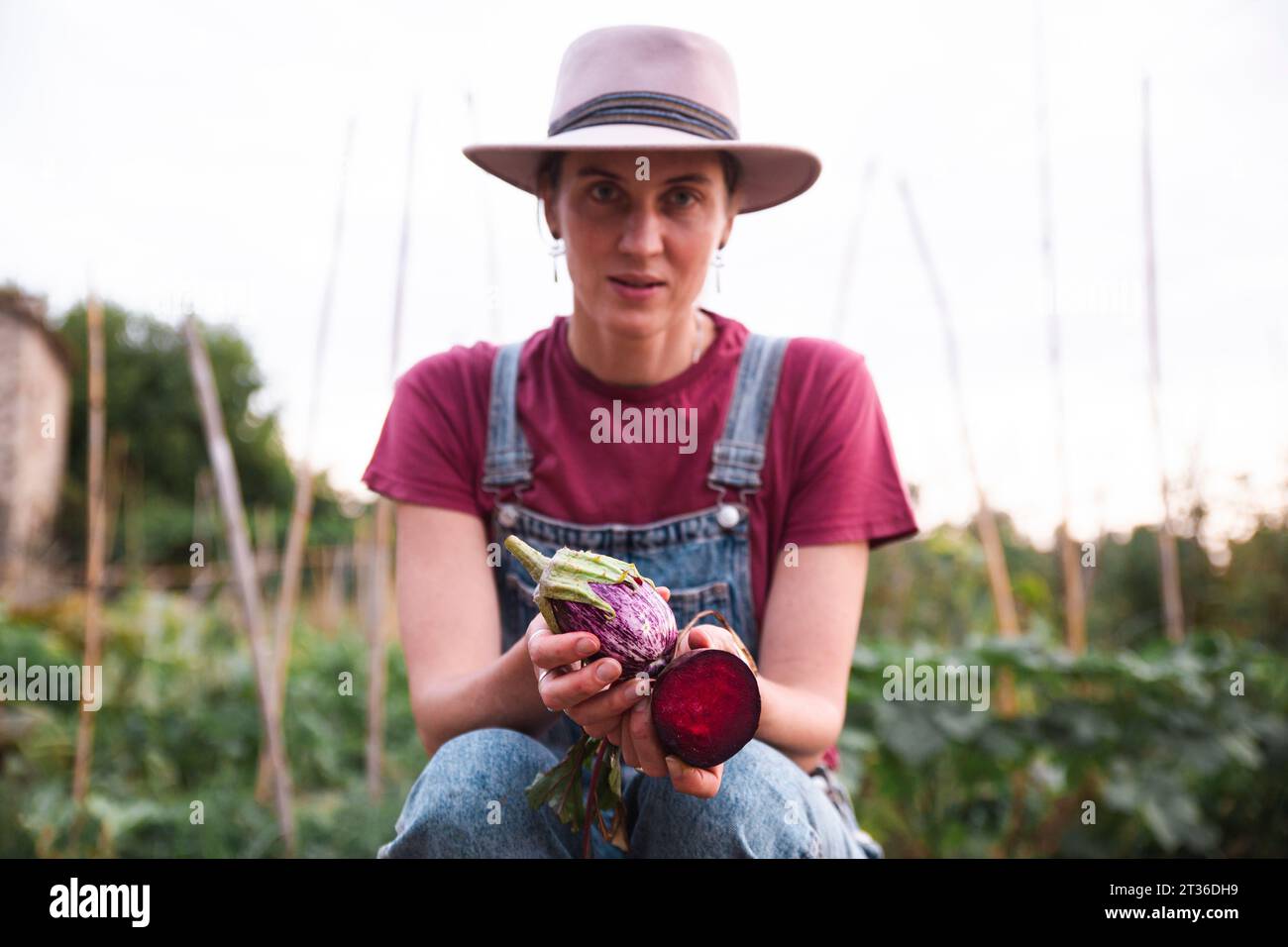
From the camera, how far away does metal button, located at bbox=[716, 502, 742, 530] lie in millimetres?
1861

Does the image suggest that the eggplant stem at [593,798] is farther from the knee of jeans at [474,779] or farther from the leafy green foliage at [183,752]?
the leafy green foliage at [183,752]

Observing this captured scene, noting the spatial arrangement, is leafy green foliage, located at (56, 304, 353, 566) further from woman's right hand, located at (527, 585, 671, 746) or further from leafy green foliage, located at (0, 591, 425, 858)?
woman's right hand, located at (527, 585, 671, 746)

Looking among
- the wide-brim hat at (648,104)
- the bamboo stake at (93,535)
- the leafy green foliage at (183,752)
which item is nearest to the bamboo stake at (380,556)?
the leafy green foliage at (183,752)

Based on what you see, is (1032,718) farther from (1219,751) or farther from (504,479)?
(504,479)

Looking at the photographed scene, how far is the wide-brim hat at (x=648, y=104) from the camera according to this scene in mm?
1725

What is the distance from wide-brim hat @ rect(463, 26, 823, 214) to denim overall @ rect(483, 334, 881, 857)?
41 cm

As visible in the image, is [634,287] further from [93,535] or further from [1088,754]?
[93,535]

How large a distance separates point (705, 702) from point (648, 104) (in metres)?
1.03

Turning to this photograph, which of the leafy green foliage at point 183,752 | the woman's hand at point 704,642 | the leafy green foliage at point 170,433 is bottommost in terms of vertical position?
the leafy green foliage at point 183,752

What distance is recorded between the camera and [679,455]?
1.91m

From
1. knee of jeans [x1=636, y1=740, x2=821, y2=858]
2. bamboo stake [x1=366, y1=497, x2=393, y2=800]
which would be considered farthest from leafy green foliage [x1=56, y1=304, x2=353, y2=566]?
knee of jeans [x1=636, y1=740, x2=821, y2=858]

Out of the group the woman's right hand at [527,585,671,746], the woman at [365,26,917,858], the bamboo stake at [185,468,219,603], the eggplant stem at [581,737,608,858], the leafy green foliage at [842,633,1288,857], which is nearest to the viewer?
the woman's right hand at [527,585,671,746]

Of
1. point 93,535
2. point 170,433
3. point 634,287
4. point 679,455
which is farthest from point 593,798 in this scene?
point 170,433
